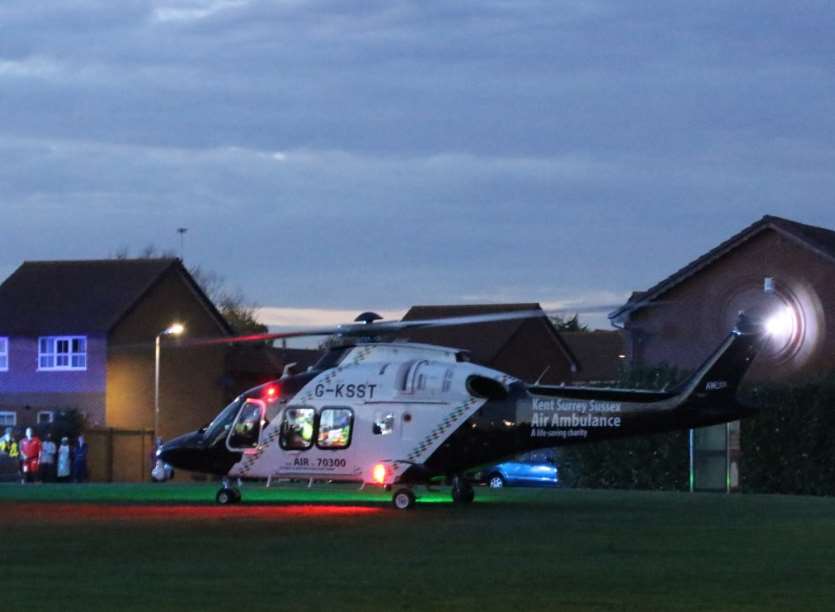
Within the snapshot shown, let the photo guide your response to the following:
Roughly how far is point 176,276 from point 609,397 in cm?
5065

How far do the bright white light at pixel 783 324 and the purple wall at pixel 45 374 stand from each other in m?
31.8

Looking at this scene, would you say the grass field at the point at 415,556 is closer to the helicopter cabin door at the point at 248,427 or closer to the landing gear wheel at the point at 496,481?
the helicopter cabin door at the point at 248,427

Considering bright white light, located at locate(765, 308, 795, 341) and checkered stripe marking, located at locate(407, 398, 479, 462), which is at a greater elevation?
bright white light, located at locate(765, 308, 795, 341)

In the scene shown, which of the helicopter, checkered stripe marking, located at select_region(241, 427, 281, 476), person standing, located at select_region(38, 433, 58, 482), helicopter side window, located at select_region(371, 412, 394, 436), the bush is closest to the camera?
the helicopter

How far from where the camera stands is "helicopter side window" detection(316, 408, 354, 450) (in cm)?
3331

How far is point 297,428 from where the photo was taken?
3378cm

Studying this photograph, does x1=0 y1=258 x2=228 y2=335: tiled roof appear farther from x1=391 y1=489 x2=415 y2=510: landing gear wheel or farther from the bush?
x1=391 y1=489 x2=415 y2=510: landing gear wheel

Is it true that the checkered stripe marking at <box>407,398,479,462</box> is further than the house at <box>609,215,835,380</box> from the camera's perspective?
No

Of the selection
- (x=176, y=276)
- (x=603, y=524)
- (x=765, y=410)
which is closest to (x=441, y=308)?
(x=176, y=276)

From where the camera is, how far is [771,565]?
1964cm

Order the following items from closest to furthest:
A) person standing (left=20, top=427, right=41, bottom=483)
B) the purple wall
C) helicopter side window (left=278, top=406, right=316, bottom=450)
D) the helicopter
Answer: the helicopter < helicopter side window (left=278, top=406, right=316, bottom=450) < person standing (left=20, top=427, right=41, bottom=483) < the purple wall

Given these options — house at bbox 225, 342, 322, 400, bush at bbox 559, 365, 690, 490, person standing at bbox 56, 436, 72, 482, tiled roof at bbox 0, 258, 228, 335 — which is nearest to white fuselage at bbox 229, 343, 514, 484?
bush at bbox 559, 365, 690, 490

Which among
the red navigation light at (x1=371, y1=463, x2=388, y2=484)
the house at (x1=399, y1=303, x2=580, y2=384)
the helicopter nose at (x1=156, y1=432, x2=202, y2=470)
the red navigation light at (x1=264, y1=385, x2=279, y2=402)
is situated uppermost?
the house at (x1=399, y1=303, x2=580, y2=384)

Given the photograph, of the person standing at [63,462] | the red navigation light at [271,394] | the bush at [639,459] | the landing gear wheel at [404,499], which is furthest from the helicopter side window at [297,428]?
the person standing at [63,462]
